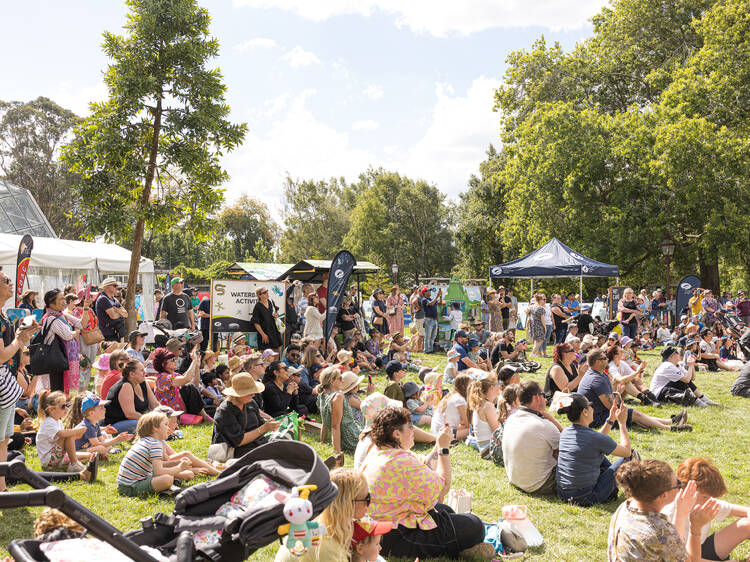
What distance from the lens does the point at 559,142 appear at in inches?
1032

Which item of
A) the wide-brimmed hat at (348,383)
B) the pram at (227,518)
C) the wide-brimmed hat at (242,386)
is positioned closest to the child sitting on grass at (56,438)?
the wide-brimmed hat at (242,386)

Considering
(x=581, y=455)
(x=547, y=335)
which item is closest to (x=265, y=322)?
(x=581, y=455)

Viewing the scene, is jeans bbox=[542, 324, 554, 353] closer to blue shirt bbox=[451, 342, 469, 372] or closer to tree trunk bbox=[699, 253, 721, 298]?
blue shirt bbox=[451, 342, 469, 372]

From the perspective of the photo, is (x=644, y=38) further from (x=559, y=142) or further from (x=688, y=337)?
(x=688, y=337)

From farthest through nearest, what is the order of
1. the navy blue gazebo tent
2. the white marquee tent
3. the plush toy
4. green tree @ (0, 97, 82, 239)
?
1. green tree @ (0, 97, 82, 239)
2. the navy blue gazebo tent
3. the white marquee tent
4. the plush toy

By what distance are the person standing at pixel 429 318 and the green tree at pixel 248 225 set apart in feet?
159

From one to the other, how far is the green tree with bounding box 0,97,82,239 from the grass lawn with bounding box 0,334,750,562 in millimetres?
39747

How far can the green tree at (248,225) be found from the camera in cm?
6359

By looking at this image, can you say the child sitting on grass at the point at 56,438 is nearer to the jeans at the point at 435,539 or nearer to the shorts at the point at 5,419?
the shorts at the point at 5,419

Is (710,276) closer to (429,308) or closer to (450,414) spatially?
(429,308)

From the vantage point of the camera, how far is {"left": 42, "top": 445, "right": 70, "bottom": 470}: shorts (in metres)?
5.95

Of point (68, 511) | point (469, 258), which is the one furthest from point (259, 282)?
point (469, 258)

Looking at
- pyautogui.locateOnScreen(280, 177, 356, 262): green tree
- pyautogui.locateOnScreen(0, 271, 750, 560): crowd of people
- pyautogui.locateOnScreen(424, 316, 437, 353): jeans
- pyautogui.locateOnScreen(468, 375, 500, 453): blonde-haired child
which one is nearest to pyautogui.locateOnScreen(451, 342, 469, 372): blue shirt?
pyautogui.locateOnScreen(0, 271, 750, 560): crowd of people

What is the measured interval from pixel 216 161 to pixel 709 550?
1195cm
